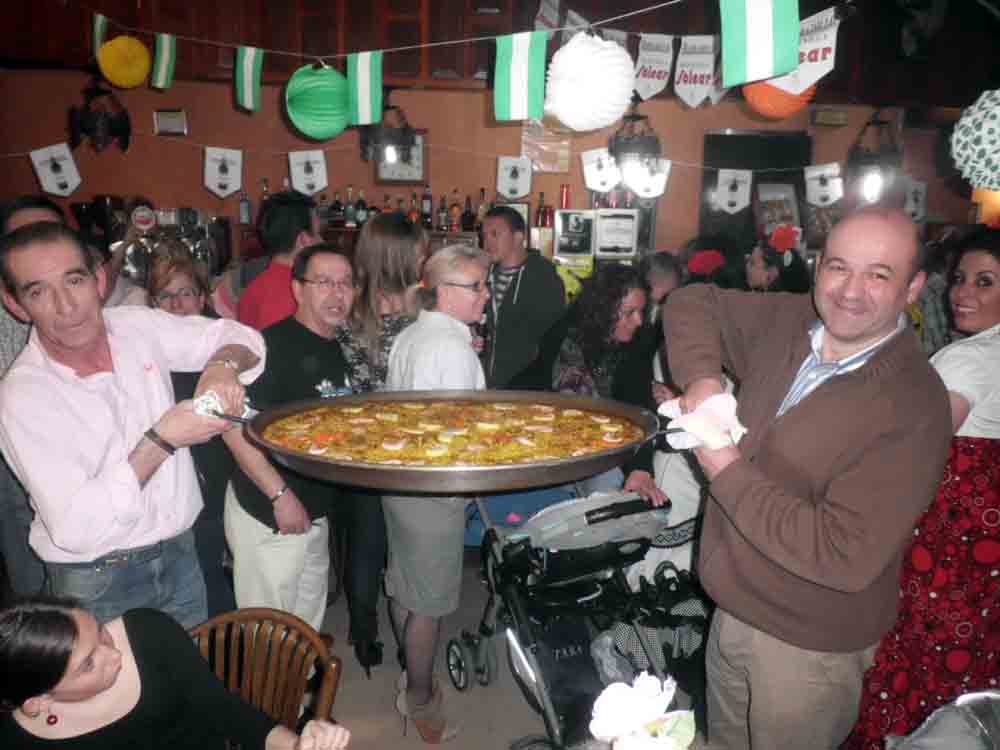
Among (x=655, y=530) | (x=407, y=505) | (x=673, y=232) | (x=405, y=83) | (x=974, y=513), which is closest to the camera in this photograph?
(x=974, y=513)

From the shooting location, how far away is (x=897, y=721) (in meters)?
2.53

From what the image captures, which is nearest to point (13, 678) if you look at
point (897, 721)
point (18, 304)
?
point (18, 304)

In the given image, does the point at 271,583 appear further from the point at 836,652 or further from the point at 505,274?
the point at 505,274

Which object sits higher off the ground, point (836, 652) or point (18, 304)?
point (18, 304)

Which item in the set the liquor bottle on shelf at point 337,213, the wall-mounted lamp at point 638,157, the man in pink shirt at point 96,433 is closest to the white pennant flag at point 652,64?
the wall-mounted lamp at point 638,157

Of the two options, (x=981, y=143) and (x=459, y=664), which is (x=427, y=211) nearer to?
(x=459, y=664)

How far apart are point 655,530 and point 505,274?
259 cm

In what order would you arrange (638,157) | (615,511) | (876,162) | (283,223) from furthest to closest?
(876,162), (638,157), (283,223), (615,511)

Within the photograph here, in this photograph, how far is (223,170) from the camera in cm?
766

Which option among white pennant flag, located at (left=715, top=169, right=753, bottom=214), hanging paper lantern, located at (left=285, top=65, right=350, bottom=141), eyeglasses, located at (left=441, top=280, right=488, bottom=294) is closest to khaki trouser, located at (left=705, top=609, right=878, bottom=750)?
eyeglasses, located at (left=441, top=280, right=488, bottom=294)

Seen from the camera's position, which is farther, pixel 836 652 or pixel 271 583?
pixel 271 583

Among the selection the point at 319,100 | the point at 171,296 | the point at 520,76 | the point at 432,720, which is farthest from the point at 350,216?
the point at 432,720

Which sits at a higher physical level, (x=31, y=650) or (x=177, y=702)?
(x=31, y=650)

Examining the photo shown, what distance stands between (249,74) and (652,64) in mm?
3462
